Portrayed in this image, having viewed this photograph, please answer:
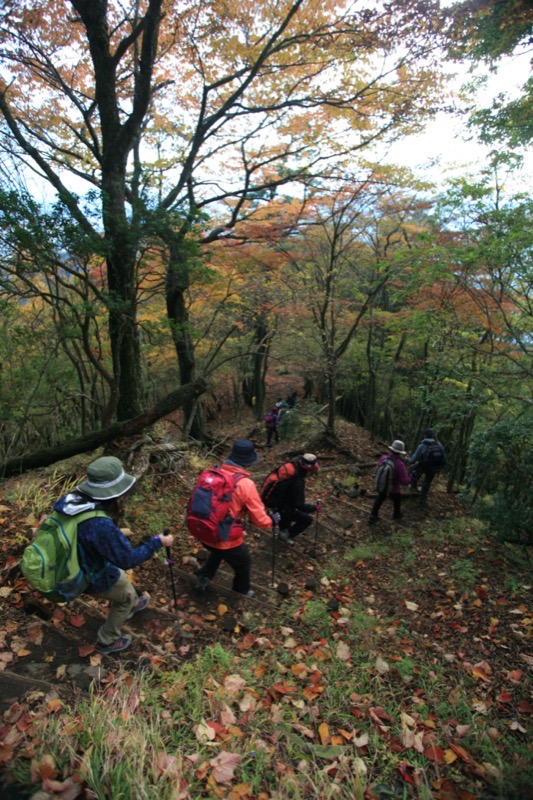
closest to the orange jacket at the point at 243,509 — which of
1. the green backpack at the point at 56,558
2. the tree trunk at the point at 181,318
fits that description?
the green backpack at the point at 56,558

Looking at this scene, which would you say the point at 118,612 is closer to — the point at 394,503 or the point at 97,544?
the point at 97,544

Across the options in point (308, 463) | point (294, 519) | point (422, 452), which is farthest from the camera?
point (422, 452)

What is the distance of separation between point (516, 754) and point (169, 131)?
42.9ft

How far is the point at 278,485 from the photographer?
19.6 feet

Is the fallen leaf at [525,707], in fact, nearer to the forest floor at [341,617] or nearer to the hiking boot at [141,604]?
the forest floor at [341,617]

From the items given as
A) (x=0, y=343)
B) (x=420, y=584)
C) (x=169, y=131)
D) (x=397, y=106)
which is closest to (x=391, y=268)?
(x=397, y=106)

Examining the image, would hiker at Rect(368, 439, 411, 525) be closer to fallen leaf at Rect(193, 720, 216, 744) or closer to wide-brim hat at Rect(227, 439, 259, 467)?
wide-brim hat at Rect(227, 439, 259, 467)

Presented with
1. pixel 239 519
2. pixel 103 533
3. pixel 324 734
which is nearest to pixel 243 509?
pixel 239 519

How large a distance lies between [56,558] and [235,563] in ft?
6.89

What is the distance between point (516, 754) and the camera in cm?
262

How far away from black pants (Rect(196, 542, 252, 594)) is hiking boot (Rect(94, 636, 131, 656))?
116 cm

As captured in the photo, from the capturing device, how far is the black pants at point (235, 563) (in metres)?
4.23

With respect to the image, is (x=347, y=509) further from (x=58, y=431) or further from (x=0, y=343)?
(x=58, y=431)

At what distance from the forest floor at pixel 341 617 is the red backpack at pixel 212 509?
3.03ft
